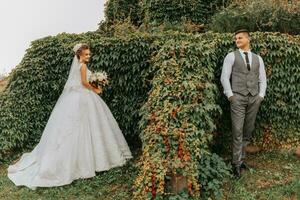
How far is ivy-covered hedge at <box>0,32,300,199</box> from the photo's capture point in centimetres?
724

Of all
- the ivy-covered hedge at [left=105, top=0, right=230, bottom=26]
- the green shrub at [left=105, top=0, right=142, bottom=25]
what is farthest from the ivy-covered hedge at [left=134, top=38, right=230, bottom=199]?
the green shrub at [left=105, top=0, right=142, bottom=25]

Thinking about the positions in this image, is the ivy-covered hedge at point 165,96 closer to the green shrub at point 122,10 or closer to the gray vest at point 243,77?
the gray vest at point 243,77

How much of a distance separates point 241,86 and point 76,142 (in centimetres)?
322

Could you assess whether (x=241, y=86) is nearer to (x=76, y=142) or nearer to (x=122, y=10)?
(x=76, y=142)

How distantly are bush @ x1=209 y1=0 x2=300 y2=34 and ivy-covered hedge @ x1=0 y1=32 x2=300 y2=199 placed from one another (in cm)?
167

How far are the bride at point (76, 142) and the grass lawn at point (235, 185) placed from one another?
0.20m

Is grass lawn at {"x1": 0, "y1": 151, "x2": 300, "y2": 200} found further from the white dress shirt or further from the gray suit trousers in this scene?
the white dress shirt

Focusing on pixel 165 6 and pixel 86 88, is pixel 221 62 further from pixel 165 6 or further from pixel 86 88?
pixel 165 6

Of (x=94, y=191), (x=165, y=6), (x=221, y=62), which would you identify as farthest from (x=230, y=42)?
(x=165, y=6)

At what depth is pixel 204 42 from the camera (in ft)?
29.3

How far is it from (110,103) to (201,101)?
282 centimetres

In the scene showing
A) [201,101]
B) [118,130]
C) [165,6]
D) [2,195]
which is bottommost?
[2,195]

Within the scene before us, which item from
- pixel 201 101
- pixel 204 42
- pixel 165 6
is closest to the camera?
pixel 201 101

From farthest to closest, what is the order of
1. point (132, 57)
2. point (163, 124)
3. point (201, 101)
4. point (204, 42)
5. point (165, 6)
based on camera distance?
point (165, 6), point (132, 57), point (204, 42), point (201, 101), point (163, 124)
